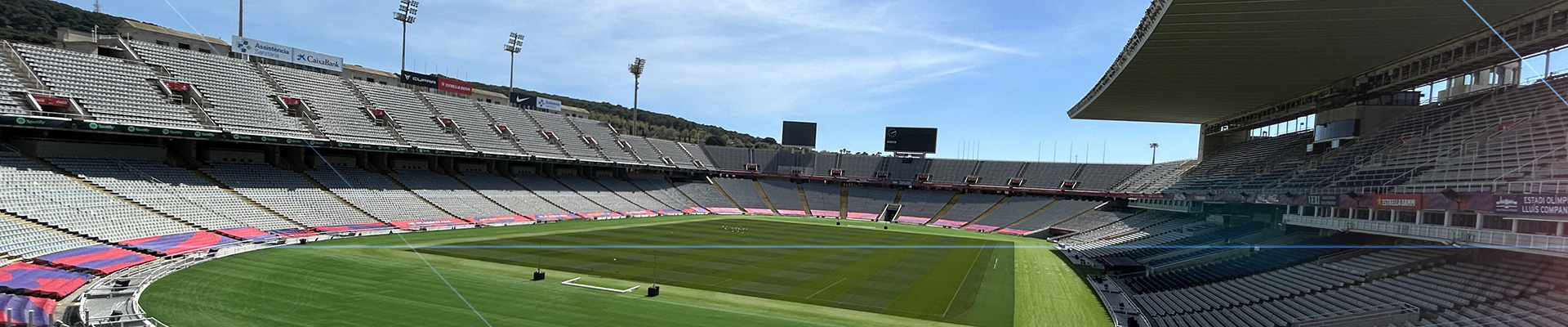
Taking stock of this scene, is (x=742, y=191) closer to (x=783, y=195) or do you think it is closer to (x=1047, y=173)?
(x=783, y=195)

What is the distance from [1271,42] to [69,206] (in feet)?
158

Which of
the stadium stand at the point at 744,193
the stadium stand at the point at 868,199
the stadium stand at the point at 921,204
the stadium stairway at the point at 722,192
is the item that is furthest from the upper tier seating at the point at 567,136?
the stadium stand at the point at 921,204

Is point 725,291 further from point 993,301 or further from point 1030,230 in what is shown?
point 1030,230

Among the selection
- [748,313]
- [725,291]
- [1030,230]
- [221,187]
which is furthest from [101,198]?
[1030,230]

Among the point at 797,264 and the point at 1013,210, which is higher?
the point at 1013,210

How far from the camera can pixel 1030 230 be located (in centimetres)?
5666

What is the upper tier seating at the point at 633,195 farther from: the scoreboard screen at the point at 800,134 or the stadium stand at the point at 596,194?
the scoreboard screen at the point at 800,134

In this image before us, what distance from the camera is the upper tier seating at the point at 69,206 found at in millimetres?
26141

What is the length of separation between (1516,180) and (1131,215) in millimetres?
36462

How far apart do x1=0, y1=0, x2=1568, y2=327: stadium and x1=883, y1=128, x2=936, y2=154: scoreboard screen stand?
2057 cm

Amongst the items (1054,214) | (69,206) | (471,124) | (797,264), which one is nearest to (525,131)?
(471,124)

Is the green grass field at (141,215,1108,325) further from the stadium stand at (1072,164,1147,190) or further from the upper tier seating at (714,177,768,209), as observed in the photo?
the upper tier seating at (714,177,768,209)

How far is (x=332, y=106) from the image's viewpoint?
47.8 metres

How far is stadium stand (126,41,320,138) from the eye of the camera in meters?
39.3
